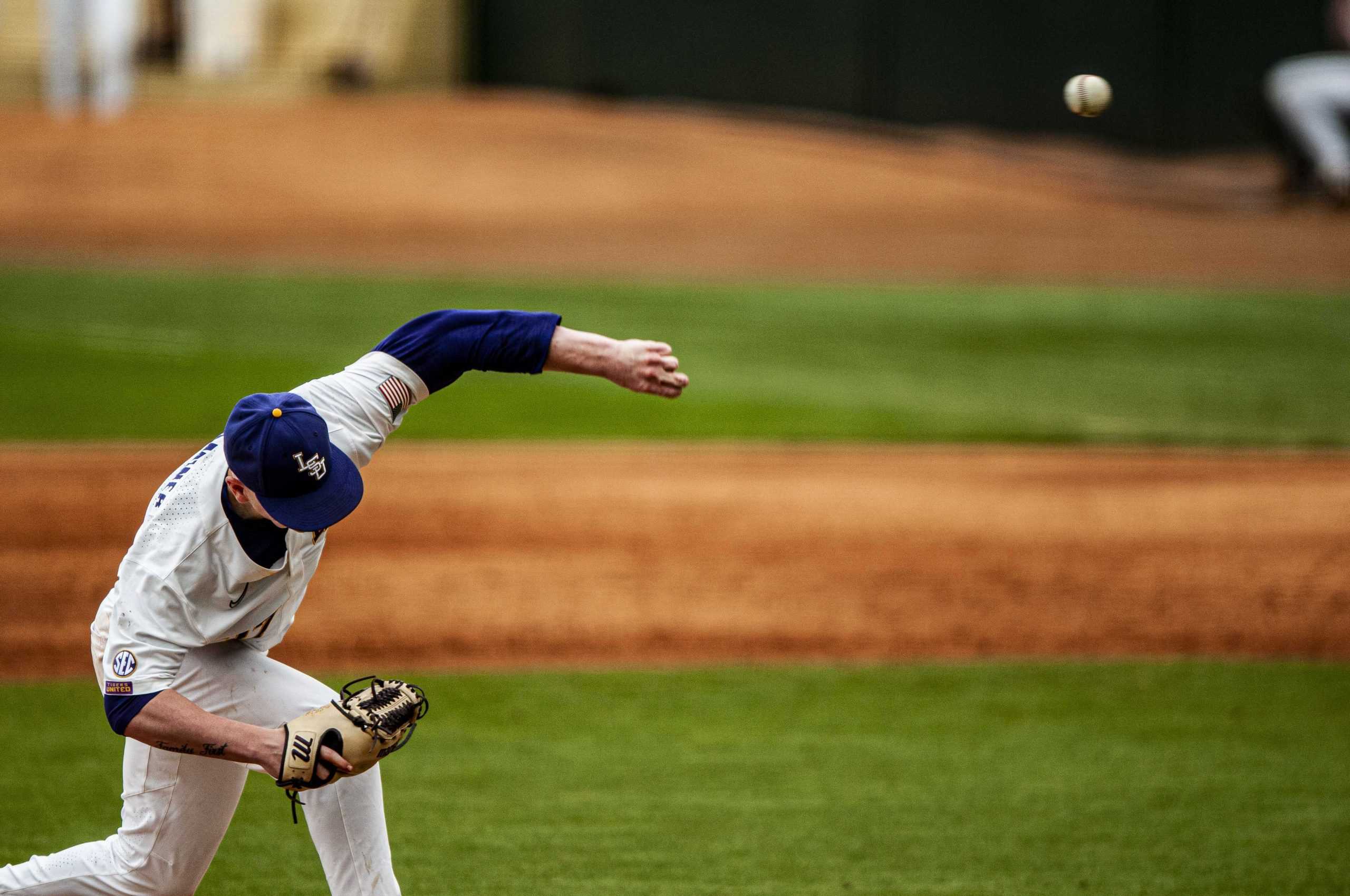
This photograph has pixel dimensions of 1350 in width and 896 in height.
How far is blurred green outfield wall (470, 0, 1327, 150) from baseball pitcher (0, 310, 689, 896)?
22969 millimetres

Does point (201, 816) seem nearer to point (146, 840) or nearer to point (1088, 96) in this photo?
point (146, 840)

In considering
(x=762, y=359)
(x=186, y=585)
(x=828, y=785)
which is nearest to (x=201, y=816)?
(x=186, y=585)

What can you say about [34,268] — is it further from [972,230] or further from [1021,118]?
[1021,118]

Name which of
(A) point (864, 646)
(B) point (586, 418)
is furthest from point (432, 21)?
(A) point (864, 646)

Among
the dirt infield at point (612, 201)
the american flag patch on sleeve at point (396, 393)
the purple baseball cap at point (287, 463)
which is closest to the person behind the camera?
the purple baseball cap at point (287, 463)

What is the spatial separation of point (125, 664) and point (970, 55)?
24.0 m

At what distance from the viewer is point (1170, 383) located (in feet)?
43.2

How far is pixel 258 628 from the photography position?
308 cm

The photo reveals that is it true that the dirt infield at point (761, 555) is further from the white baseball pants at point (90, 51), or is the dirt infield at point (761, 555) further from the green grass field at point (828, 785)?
the white baseball pants at point (90, 51)

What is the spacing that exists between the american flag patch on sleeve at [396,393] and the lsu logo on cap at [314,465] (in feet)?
1.40

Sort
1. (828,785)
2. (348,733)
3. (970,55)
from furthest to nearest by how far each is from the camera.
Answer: (970,55), (828,785), (348,733)

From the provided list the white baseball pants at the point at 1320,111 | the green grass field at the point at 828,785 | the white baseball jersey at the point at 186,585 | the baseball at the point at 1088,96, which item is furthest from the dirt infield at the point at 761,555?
the white baseball pants at the point at 1320,111

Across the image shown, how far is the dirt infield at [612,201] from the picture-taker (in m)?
19.6

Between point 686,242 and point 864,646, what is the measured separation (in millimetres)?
14664
